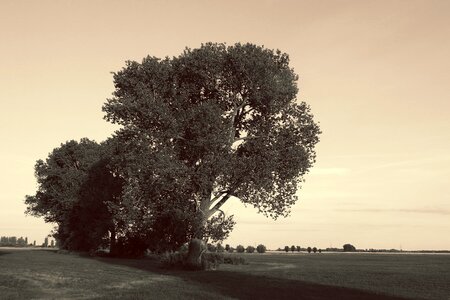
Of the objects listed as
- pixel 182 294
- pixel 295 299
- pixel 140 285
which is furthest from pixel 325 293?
pixel 140 285

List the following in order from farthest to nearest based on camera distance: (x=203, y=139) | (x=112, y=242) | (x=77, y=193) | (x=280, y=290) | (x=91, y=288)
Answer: (x=77, y=193), (x=112, y=242), (x=203, y=139), (x=91, y=288), (x=280, y=290)

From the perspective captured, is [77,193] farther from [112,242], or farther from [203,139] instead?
[203,139]

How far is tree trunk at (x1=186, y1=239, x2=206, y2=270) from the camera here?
46572mm

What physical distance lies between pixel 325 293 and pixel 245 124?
1052 inches

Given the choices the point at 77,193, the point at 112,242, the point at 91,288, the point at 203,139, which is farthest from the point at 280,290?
the point at 77,193

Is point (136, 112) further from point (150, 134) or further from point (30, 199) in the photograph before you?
point (30, 199)

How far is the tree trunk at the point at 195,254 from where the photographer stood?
4657cm

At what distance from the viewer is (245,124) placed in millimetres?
51125

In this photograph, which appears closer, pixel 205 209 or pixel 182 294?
pixel 182 294

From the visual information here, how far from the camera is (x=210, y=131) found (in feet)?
148

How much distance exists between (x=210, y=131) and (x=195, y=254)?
12007 millimetres

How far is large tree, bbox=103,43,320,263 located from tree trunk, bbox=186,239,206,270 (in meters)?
0.82

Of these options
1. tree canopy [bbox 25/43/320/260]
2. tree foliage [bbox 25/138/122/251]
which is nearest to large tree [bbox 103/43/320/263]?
tree canopy [bbox 25/43/320/260]

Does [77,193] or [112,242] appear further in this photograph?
[77,193]
